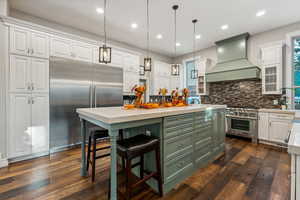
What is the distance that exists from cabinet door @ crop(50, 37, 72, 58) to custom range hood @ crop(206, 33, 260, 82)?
423 centimetres

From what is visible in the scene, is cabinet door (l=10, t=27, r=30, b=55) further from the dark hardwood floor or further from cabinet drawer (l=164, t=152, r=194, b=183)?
cabinet drawer (l=164, t=152, r=194, b=183)

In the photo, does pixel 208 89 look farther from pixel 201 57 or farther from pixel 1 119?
pixel 1 119

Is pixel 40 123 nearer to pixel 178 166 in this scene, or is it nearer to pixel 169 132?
pixel 169 132

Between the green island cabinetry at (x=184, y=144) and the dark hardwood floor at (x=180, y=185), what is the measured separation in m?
0.14

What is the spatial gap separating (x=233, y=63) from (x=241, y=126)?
1.97 meters

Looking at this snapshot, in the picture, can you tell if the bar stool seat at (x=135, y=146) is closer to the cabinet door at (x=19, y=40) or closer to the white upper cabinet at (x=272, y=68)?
the cabinet door at (x=19, y=40)

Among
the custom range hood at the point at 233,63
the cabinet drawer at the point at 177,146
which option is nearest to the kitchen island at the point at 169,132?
the cabinet drawer at the point at 177,146

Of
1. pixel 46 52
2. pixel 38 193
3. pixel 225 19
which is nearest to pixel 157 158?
pixel 38 193

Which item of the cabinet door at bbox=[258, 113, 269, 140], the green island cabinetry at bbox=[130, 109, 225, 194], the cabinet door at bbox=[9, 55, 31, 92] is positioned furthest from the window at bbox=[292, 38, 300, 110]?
the cabinet door at bbox=[9, 55, 31, 92]

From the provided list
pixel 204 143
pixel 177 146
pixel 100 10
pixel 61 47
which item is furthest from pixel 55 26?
pixel 204 143

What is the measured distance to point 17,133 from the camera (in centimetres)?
254

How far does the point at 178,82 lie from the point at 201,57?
1427mm

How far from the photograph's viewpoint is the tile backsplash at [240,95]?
158 inches

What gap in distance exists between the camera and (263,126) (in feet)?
11.6
